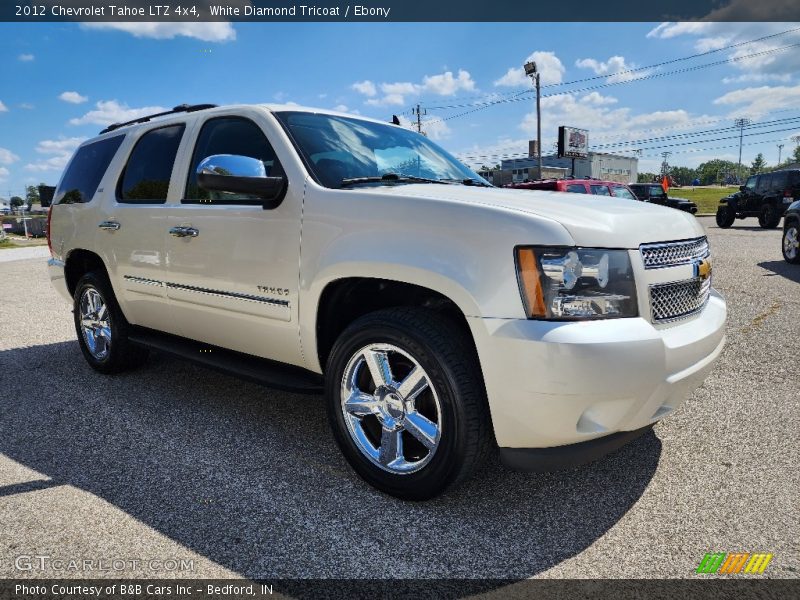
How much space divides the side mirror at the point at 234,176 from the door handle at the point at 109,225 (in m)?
1.72

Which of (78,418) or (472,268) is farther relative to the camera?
(78,418)

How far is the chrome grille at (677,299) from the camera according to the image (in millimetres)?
2451

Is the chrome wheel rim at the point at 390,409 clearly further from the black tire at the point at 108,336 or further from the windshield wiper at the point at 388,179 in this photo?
the black tire at the point at 108,336

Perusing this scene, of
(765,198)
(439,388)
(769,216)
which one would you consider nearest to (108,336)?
(439,388)

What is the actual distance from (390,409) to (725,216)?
2177 cm

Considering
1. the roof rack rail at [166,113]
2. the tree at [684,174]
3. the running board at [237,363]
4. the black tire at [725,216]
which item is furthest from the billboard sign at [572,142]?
the tree at [684,174]

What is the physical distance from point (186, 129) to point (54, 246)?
2.17m

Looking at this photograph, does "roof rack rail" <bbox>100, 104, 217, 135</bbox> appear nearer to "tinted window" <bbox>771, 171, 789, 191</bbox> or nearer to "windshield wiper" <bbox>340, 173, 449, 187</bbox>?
"windshield wiper" <bbox>340, 173, 449, 187</bbox>

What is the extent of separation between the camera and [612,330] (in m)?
2.24

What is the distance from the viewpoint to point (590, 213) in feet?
8.09

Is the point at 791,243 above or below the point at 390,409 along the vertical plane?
below

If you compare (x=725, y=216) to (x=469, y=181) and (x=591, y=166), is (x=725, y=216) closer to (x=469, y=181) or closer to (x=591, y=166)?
(x=469, y=181)

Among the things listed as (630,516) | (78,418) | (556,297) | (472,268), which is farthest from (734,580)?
(78,418)

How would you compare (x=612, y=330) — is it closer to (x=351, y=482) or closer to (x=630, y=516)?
(x=630, y=516)
